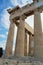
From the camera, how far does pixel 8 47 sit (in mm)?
30234

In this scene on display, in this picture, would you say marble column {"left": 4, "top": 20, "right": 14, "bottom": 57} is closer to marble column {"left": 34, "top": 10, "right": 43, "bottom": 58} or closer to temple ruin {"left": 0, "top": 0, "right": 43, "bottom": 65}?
temple ruin {"left": 0, "top": 0, "right": 43, "bottom": 65}

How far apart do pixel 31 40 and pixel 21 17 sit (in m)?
11.6

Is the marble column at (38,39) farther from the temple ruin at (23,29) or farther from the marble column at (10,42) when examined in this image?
the marble column at (10,42)

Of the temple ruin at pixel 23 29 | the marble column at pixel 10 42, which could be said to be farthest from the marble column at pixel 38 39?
the marble column at pixel 10 42

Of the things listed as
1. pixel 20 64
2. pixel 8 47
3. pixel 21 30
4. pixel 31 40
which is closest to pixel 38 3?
pixel 21 30

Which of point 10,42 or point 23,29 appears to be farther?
point 10,42

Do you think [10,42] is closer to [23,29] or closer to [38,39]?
[23,29]

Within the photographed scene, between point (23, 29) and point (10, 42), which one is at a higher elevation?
point (23, 29)

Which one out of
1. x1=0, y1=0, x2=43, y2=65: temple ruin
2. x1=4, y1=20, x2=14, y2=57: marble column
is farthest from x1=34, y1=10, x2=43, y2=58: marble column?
x1=4, y1=20, x2=14, y2=57: marble column

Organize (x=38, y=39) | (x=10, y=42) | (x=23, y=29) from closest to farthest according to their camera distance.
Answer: (x=38, y=39), (x=23, y=29), (x=10, y=42)

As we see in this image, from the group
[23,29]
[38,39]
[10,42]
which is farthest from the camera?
[10,42]

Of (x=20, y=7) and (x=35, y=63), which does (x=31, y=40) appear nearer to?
(x=20, y=7)

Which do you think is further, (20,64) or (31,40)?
(31,40)

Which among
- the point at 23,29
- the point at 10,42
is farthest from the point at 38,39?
the point at 10,42
